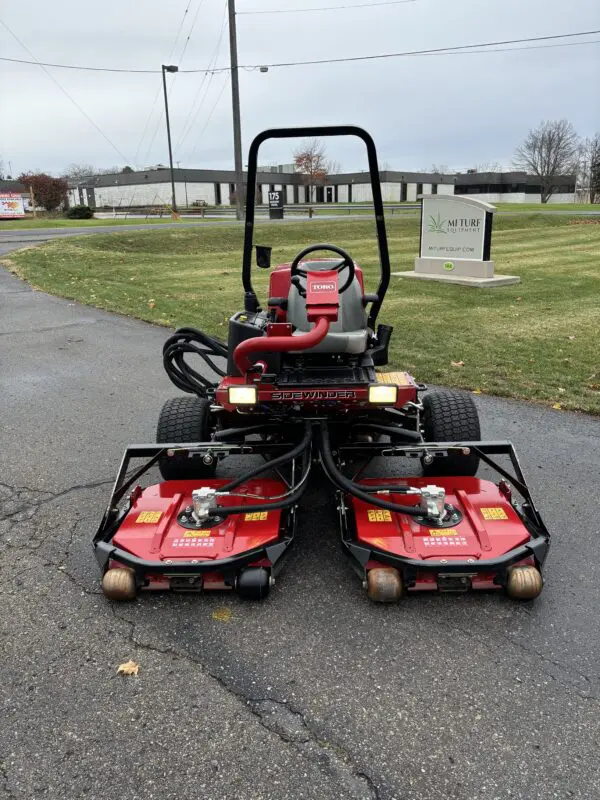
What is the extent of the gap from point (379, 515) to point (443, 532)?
1.06 ft

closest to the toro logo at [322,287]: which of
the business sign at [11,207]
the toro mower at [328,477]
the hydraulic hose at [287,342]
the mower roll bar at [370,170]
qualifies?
the toro mower at [328,477]

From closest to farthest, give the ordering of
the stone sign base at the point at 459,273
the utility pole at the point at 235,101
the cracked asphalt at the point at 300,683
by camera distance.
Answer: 1. the cracked asphalt at the point at 300,683
2. the stone sign base at the point at 459,273
3. the utility pole at the point at 235,101

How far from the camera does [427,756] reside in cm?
212

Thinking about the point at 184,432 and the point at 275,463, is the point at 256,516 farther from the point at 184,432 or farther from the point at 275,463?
the point at 184,432

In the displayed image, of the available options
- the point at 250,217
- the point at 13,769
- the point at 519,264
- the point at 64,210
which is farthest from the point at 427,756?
the point at 64,210

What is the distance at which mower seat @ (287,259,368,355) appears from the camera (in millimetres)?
3361

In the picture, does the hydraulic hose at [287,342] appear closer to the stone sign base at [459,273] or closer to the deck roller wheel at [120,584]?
the deck roller wheel at [120,584]

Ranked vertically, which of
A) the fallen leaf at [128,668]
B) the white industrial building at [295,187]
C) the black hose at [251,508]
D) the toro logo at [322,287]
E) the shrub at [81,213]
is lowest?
the fallen leaf at [128,668]

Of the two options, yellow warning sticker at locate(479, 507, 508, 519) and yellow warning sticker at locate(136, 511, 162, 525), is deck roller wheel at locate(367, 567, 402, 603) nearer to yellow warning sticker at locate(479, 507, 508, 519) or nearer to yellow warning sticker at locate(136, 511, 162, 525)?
yellow warning sticker at locate(479, 507, 508, 519)

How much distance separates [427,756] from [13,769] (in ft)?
4.51

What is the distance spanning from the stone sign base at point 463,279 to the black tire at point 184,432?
30.2ft

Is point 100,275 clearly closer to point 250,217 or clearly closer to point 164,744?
point 250,217

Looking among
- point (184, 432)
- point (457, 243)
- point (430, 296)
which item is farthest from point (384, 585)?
point (457, 243)

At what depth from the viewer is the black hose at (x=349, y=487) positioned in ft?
9.86
